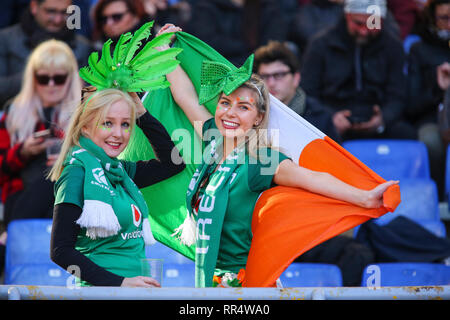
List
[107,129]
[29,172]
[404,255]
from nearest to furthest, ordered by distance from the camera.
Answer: [107,129], [404,255], [29,172]

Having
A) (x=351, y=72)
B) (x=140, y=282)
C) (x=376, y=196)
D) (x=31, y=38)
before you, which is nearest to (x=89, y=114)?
(x=140, y=282)

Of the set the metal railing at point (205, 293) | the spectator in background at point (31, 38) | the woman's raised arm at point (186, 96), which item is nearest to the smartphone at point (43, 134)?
the spectator in background at point (31, 38)

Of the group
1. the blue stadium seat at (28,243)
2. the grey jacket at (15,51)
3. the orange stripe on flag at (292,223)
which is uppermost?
the grey jacket at (15,51)

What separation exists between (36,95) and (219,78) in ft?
6.75

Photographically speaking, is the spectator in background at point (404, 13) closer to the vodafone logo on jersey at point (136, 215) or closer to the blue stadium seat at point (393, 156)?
the blue stadium seat at point (393, 156)

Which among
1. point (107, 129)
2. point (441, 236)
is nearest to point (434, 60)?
point (441, 236)

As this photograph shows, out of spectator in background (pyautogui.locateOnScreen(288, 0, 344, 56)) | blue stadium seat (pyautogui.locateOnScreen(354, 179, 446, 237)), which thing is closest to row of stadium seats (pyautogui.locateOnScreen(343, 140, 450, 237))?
blue stadium seat (pyautogui.locateOnScreen(354, 179, 446, 237))

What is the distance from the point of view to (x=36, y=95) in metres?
4.47

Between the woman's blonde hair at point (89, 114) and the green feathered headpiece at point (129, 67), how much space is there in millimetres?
47

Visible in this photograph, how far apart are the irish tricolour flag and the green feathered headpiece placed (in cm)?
30

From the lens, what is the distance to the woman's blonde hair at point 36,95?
173 inches

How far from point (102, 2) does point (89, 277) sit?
123 inches
